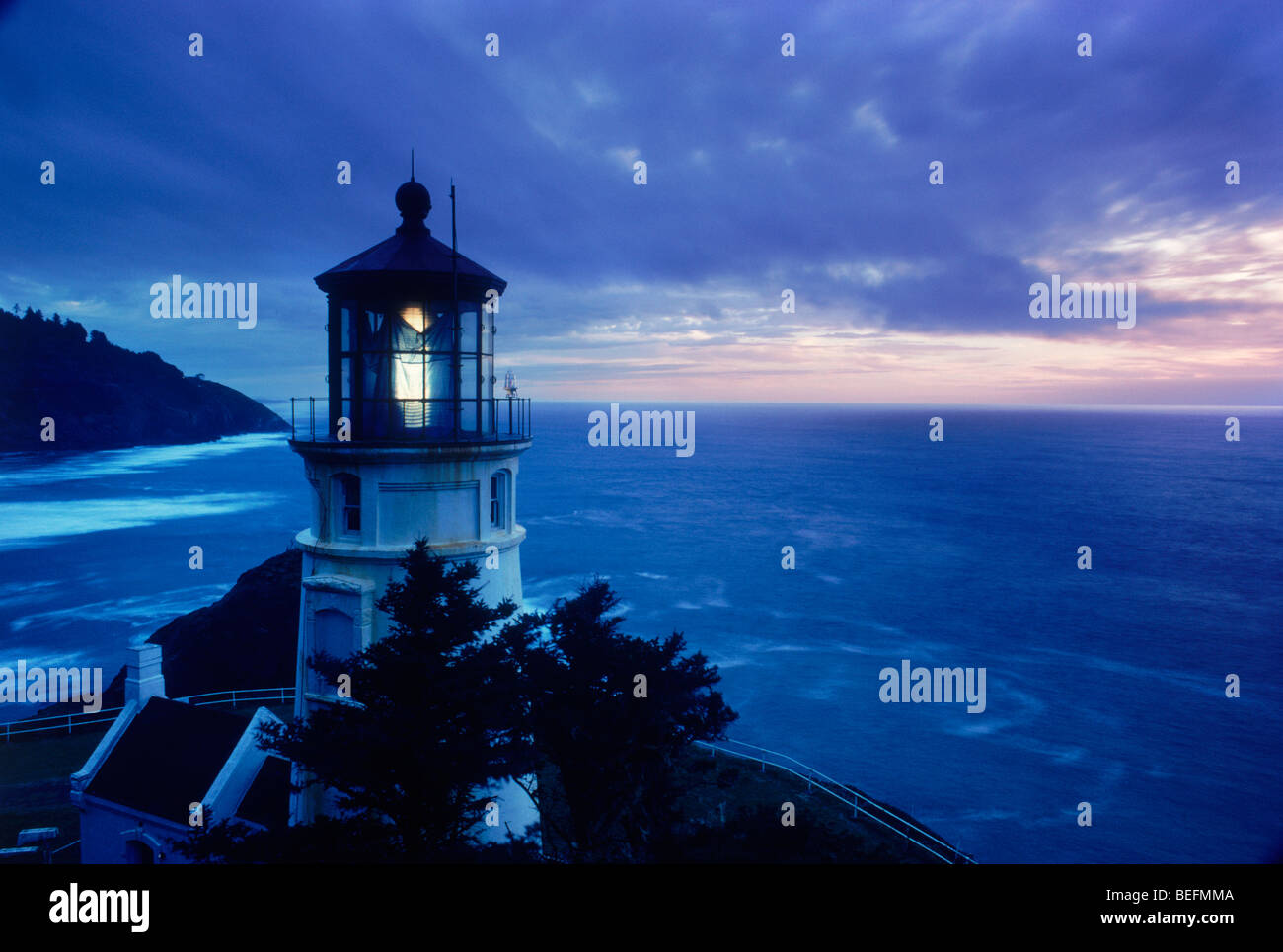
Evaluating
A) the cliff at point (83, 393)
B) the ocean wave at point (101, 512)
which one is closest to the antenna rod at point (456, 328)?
the ocean wave at point (101, 512)

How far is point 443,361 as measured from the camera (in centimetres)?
848

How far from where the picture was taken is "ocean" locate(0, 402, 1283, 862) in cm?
2311

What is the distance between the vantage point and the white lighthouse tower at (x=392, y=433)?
8234mm

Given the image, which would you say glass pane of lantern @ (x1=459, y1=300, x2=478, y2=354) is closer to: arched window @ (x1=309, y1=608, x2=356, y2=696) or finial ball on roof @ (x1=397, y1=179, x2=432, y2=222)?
finial ball on roof @ (x1=397, y1=179, x2=432, y2=222)

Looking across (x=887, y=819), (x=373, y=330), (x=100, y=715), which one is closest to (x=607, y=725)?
(x=373, y=330)

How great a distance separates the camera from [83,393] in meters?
110

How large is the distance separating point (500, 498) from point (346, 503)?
1772mm

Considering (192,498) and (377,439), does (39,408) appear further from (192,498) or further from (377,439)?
(377,439)

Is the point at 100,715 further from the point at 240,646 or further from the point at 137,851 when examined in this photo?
the point at 137,851

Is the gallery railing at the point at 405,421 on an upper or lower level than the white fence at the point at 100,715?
upper

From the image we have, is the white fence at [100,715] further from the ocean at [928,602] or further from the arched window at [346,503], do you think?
the arched window at [346,503]

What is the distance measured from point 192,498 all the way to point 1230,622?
270ft

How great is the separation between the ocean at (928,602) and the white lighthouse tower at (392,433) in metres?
5.41

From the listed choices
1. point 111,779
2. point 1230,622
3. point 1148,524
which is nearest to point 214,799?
point 111,779
